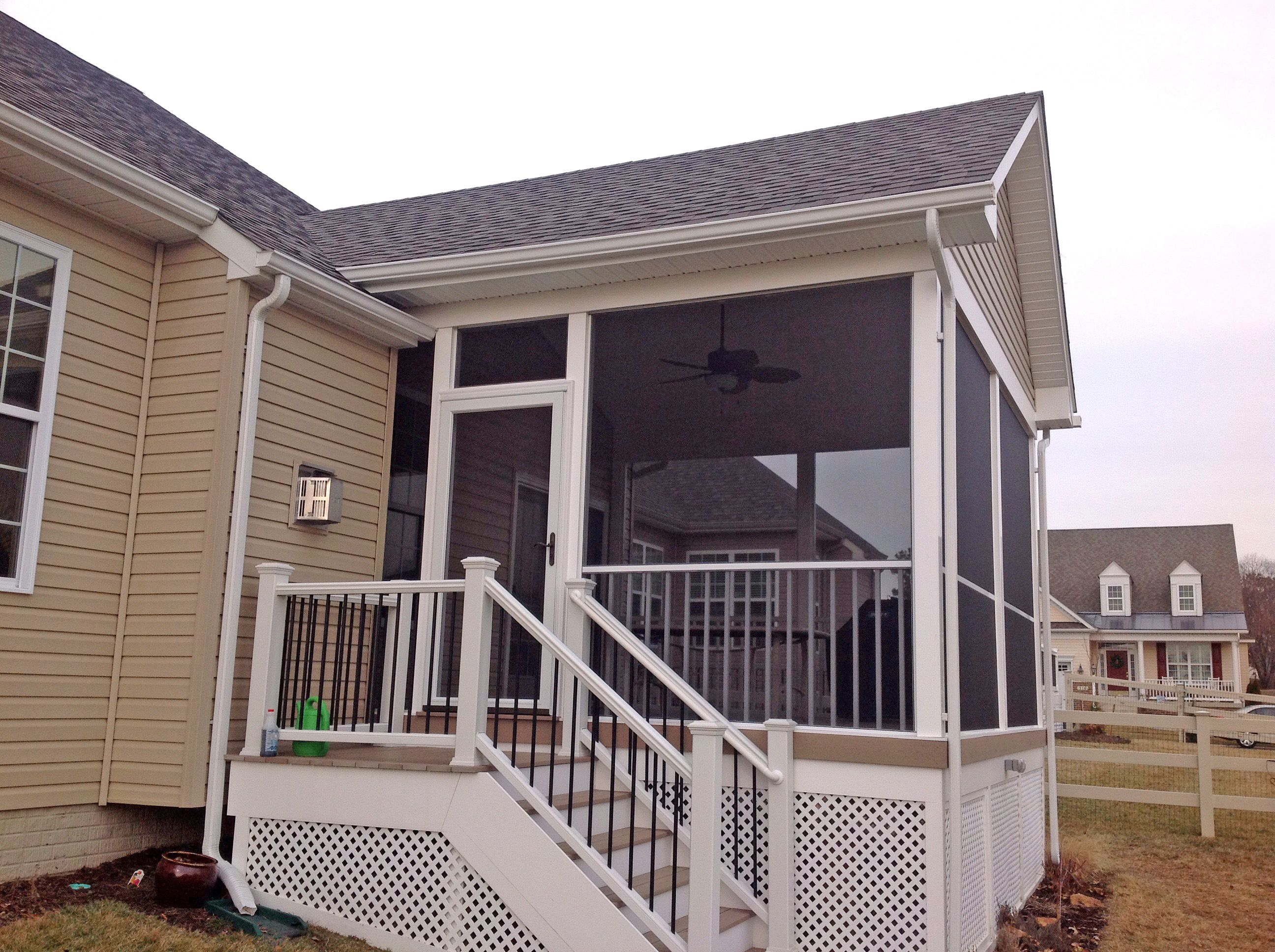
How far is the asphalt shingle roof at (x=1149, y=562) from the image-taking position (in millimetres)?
35281

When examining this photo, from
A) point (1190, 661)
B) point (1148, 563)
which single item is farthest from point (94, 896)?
point (1190, 661)

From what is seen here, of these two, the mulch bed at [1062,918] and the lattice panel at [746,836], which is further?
the mulch bed at [1062,918]

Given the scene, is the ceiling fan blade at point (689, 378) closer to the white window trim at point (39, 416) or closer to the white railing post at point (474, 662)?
the white railing post at point (474, 662)

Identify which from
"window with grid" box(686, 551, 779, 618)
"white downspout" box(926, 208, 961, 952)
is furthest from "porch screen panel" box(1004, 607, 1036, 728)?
"white downspout" box(926, 208, 961, 952)

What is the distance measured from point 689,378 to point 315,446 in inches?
88.7

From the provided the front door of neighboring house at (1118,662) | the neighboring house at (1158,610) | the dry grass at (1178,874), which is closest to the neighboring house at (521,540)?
the dry grass at (1178,874)

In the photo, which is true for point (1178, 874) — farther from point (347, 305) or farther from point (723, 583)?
point (347, 305)

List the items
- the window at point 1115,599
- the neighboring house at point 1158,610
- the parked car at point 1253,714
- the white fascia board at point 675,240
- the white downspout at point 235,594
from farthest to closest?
the window at point 1115,599, the neighboring house at point 1158,610, the parked car at point 1253,714, the white downspout at point 235,594, the white fascia board at point 675,240

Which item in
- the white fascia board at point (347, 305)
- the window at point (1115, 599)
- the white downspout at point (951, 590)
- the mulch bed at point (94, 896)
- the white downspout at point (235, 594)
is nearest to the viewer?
the mulch bed at point (94, 896)

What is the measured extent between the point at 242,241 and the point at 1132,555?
36654 millimetres

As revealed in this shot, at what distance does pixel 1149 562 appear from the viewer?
36312mm

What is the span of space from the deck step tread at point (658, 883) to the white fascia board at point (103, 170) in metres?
3.86

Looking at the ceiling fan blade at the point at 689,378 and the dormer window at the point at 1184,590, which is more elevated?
the dormer window at the point at 1184,590

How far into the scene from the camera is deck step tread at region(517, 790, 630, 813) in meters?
4.82
